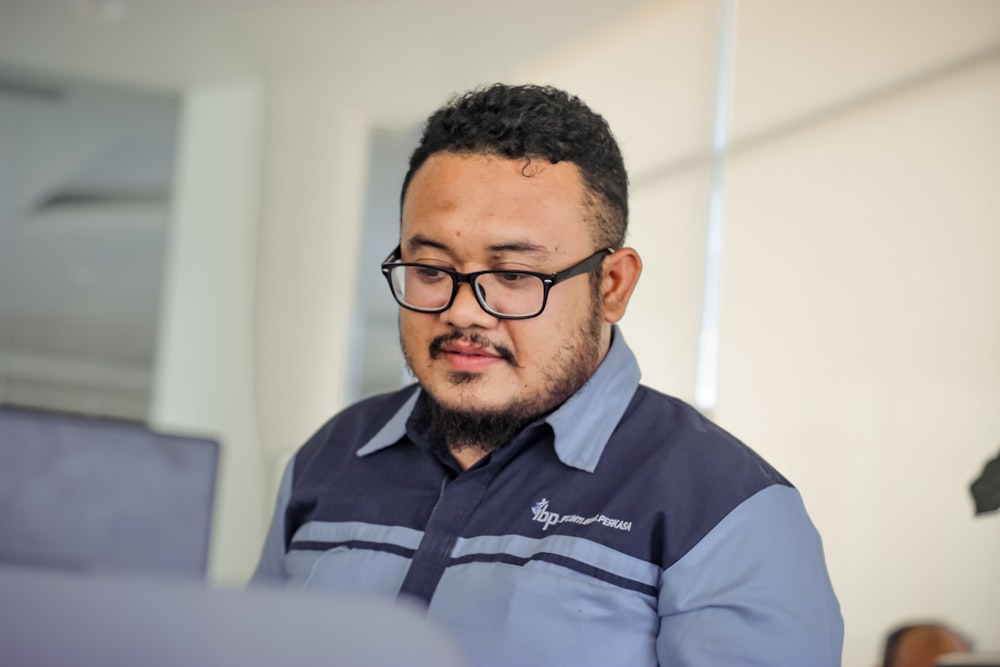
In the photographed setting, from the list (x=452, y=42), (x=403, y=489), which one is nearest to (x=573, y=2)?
(x=452, y=42)

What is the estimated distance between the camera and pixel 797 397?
9.90ft

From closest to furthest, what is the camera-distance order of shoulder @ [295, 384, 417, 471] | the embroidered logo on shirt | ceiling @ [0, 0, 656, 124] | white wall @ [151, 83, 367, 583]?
the embroidered logo on shirt → shoulder @ [295, 384, 417, 471] → ceiling @ [0, 0, 656, 124] → white wall @ [151, 83, 367, 583]

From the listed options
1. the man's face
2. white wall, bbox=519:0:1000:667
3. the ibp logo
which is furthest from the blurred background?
the ibp logo

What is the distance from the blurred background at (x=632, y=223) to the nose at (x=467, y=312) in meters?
0.55

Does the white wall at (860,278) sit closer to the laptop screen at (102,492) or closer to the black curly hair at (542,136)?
the black curly hair at (542,136)

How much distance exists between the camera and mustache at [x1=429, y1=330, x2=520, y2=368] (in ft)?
4.10

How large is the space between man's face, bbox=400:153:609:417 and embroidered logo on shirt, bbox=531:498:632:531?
0.43ft

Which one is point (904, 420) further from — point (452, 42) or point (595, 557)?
point (452, 42)

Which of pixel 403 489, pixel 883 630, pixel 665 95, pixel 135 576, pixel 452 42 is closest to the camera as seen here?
pixel 135 576

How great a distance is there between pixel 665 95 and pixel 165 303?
2.30 m

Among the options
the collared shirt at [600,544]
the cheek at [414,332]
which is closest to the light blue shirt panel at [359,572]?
the collared shirt at [600,544]

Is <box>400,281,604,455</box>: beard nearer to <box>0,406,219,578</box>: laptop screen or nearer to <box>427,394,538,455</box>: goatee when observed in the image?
<box>427,394,538,455</box>: goatee

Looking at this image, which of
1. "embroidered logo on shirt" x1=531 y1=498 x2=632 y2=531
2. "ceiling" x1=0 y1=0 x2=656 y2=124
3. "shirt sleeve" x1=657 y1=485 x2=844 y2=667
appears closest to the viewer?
"shirt sleeve" x1=657 y1=485 x2=844 y2=667

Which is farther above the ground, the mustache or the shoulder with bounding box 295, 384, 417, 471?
the mustache
